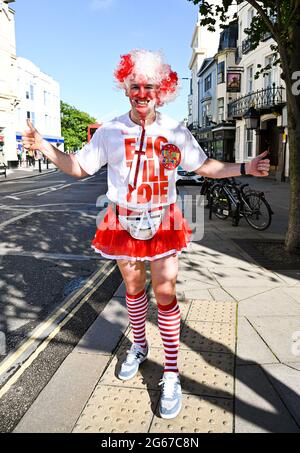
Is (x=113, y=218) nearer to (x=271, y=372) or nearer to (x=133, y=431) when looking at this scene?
(x=133, y=431)

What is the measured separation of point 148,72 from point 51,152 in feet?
2.60

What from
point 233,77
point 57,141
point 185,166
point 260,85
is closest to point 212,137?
point 233,77

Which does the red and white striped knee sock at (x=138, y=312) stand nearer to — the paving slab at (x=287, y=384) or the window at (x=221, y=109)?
the paving slab at (x=287, y=384)

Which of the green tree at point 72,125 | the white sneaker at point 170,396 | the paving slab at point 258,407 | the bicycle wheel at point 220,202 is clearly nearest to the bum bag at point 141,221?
the white sneaker at point 170,396

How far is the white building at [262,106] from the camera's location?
22.6 metres

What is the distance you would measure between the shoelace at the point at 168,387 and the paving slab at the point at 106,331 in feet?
2.45

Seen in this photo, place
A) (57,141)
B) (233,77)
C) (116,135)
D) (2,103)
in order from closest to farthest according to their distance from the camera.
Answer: (116,135), (233,77), (2,103), (57,141)

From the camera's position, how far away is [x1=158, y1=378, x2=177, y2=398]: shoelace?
97.0 inches

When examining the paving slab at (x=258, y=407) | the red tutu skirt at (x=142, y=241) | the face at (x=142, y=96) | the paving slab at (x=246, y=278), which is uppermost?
the face at (x=142, y=96)

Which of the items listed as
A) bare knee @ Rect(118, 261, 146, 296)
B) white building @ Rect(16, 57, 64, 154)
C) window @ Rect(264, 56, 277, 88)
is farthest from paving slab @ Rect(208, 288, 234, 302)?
white building @ Rect(16, 57, 64, 154)

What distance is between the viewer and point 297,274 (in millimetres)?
5266

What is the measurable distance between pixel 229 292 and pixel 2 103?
116 feet

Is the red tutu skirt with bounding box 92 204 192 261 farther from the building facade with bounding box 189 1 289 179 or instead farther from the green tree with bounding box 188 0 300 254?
the building facade with bounding box 189 1 289 179

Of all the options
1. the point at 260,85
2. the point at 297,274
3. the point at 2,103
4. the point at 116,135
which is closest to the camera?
the point at 116,135
